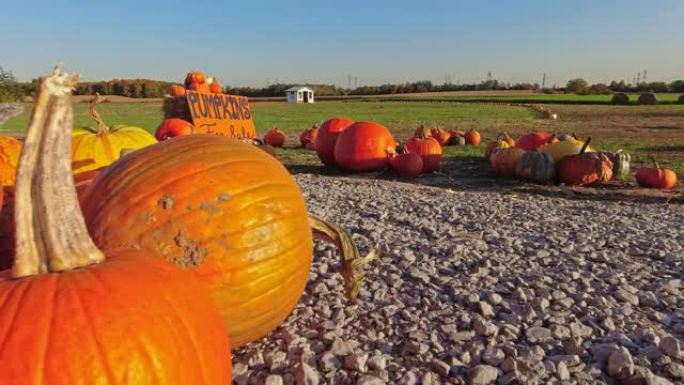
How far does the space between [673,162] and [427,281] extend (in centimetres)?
975

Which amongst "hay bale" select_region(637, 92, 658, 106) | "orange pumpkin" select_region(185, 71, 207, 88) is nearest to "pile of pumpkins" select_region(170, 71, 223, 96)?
"orange pumpkin" select_region(185, 71, 207, 88)

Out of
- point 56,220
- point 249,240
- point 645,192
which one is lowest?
point 645,192

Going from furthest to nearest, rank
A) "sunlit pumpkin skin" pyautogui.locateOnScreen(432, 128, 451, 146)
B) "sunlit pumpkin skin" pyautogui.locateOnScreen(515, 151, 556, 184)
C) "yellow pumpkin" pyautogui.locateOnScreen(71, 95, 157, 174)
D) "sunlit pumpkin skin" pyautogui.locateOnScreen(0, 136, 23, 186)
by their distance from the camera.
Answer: "sunlit pumpkin skin" pyautogui.locateOnScreen(432, 128, 451, 146) → "sunlit pumpkin skin" pyautogui.locateOnScreen(515, 151, 556, 184) → "yellow pumpkin" pyautogui.locateOnScreen(71, 95, 157, 174) → "sunlit pumpkin skin" pyautogui.locateOnScreen(0, 136, 23, 186)

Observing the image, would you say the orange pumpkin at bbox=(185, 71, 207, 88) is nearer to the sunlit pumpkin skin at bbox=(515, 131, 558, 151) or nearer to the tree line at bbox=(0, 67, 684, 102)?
the sunlit pumpkin skin at bbox=(515, 131, 558, 151)

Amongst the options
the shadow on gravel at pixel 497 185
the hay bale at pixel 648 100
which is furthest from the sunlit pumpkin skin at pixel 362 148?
the hay bale at pixel 648 100

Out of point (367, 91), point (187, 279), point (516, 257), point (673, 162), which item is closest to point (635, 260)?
point (516, 257)

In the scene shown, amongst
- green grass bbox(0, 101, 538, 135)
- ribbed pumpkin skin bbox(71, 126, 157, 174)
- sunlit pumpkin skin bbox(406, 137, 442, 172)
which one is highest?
ribbed pumpkin skin bbox(71, 126, 157, 174)

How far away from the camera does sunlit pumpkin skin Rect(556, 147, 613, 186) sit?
8531mm

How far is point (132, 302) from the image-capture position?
1.41 meters

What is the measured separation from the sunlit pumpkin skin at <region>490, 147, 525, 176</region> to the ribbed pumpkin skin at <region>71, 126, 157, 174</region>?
6.66m

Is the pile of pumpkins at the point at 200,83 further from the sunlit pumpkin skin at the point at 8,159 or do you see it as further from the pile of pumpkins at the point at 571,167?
the sunlit pumpkin skin at the point at 8,159

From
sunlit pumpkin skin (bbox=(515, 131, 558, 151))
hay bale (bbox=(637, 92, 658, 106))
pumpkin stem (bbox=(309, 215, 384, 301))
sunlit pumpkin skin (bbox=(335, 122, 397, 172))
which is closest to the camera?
pumpkin stem (bbox=(309, 215, 384, 301))

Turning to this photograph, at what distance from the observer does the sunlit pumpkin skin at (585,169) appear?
28.0 ft

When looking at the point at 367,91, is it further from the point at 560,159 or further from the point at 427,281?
the point at 427,281
